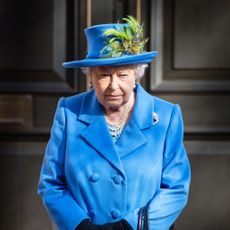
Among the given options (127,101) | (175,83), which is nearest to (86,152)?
(127,101)

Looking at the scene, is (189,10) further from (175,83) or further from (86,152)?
(86,152)

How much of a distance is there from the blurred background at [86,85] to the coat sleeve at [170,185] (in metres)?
1.35

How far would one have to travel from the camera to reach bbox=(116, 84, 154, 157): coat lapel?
184 centimetres

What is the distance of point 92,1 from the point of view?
3.20m

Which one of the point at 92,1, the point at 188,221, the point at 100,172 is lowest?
the point at 188,221

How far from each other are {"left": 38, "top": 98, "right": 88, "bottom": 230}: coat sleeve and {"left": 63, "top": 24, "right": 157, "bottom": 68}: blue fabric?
23cm

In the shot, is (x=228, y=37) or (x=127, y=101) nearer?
(x=127, y=101)

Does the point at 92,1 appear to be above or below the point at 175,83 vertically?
above

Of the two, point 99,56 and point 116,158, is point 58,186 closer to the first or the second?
point 116,158

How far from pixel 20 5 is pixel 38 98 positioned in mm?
554

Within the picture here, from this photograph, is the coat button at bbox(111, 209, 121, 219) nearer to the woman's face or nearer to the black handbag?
the black handbag

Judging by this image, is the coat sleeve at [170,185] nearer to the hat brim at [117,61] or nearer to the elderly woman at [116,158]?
the elderly woman at [116,158]

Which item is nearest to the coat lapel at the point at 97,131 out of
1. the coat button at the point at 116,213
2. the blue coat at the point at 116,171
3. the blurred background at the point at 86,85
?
the blue coat at the point at 116,171

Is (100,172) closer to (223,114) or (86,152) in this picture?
(86,152)
